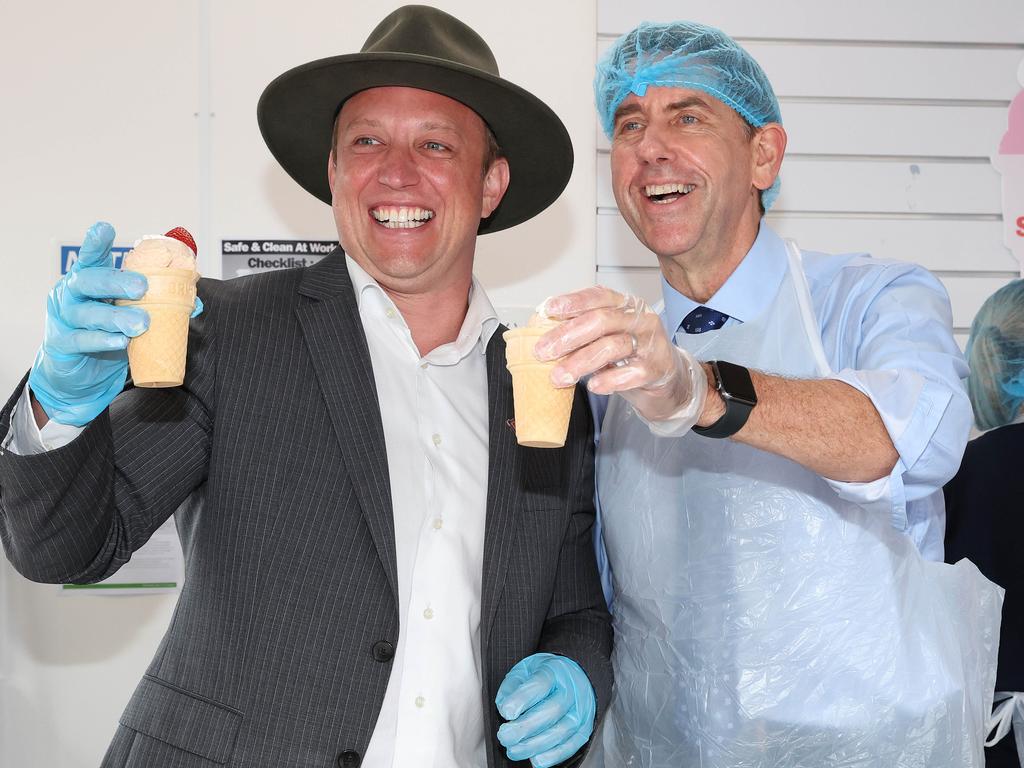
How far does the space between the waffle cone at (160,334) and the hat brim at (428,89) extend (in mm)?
697

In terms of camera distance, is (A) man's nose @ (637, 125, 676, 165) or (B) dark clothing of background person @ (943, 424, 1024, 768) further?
(B) dark clothing of background person @ (943, 424, 1024, 768)

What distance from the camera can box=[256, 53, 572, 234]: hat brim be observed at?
1940 millimetres

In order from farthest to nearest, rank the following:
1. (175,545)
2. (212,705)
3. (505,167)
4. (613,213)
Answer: (613,213) < (175,545) < (505,167) < (212,705)

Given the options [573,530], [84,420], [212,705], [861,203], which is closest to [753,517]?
[573,530]

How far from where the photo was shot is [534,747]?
5.79 ft

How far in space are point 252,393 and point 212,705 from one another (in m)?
0.52

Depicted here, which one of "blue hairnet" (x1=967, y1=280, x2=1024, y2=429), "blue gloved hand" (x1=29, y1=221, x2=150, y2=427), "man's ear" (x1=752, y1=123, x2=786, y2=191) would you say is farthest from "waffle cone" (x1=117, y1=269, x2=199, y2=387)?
"blue hairnet" (x1=967, y1=280, x2=1024, y2=429)

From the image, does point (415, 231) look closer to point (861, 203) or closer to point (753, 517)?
point (753, 517)

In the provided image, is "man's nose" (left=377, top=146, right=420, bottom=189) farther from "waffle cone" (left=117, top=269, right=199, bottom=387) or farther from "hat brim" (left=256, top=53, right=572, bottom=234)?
"waffle cone" (left=117, top=269, right=199, bottom=387)

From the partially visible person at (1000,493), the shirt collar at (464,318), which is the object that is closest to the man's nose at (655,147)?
the shirt collar at (464,318)

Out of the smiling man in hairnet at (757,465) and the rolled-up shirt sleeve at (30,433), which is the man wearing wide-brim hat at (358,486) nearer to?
the rolled-up shirt sleeve at (30,433)

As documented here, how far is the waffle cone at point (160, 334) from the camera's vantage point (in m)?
1.38

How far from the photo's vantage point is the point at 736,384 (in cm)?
147

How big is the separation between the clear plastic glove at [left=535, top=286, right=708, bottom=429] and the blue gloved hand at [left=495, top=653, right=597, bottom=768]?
1.95 ft
